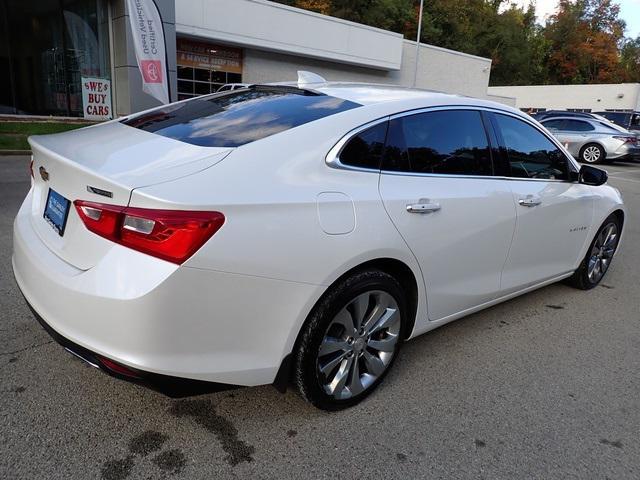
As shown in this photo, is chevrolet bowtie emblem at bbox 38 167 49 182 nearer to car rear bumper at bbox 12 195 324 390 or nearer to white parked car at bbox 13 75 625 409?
white parked car at bbox 13 75 625 409

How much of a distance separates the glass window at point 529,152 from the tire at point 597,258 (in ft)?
3.41

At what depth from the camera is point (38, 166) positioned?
2.71 m

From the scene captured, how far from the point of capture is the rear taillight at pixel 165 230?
194 centimetres

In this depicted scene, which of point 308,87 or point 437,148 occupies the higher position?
point 308,87

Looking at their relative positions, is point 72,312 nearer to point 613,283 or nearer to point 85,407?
point 85,407

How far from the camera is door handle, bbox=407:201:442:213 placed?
267 centimetres

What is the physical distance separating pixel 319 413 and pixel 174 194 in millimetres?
1387

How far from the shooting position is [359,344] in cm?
266

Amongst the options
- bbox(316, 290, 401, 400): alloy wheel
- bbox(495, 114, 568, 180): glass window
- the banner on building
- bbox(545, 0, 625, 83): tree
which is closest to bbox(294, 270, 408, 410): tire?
bbox(316, 290, 401, 400): alloy wheel

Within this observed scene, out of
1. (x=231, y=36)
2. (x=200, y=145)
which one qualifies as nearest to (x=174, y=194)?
(x=200, y=145)

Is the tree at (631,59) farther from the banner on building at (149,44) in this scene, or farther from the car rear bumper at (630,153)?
the banner on building at (149,44)

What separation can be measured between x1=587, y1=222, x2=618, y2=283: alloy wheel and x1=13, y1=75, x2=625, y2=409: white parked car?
1.64 metres

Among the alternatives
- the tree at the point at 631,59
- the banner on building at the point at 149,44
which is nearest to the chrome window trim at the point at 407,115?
the banner on building at the point at 149,44

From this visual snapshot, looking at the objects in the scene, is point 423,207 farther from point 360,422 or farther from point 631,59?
point 631,59
